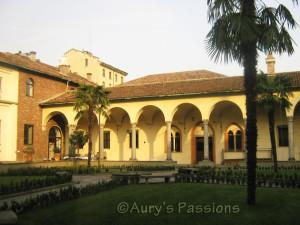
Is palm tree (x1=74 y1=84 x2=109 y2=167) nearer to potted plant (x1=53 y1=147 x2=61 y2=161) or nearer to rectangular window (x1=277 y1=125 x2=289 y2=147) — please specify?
potted plant (x1=53 y1=147 x2=61 y2=161)

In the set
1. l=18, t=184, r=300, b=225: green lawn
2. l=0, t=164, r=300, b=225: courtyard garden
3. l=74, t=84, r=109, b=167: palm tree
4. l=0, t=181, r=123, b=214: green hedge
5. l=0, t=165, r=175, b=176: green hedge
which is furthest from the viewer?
l=74, t=84, r=109, b=167: palm tree

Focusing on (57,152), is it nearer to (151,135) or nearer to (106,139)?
(106,139)

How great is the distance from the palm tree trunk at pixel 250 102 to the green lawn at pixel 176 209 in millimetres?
809

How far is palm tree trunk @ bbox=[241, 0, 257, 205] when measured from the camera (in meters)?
10.8

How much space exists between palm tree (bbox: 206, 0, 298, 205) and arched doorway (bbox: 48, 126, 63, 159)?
26.8 m

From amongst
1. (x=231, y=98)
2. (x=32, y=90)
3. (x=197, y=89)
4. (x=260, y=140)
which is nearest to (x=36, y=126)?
(x=32, y=90)

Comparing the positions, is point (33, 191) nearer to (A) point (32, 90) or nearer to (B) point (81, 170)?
(B) point (81, 170)

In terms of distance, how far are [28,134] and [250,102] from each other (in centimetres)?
2566

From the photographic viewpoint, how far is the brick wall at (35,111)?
103ft

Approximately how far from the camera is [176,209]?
10.8 meters

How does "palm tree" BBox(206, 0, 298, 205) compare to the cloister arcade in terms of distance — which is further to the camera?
the cloister arcade

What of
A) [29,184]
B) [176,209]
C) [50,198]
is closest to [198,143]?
[29,184]

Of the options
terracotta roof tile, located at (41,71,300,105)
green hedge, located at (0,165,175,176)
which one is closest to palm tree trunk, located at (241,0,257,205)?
green hedge, located at (0,165,175,176)

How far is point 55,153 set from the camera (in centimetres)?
3594
